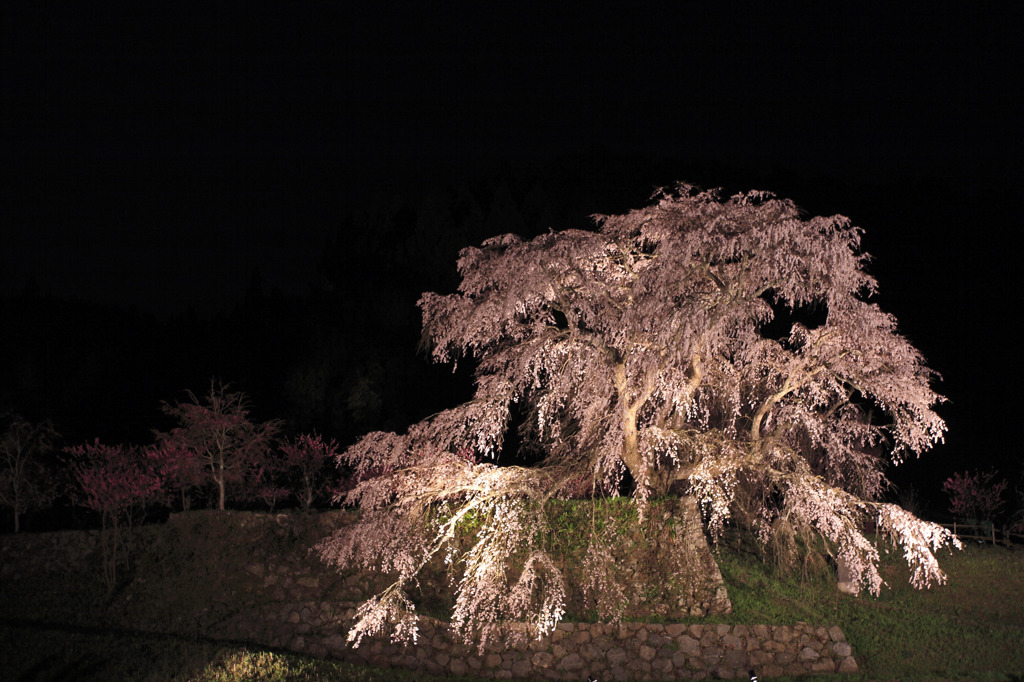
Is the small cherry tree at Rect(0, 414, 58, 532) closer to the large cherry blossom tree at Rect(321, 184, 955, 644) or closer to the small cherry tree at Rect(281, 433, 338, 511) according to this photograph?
the small cherry tree at Rect(281, 433, 338, 511)

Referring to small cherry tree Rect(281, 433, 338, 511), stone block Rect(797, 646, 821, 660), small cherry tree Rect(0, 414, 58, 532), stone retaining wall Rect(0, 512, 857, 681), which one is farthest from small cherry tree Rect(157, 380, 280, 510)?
stone block Rect(797, 646, 821, 660)

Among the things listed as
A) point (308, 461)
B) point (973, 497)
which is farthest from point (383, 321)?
point (973, 497)

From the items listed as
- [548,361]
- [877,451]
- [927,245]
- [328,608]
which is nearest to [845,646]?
[548,361]

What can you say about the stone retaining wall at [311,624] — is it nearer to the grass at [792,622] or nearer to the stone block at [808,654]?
the stone block at [808,654]

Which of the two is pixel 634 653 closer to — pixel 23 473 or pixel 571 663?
pixel 571 663

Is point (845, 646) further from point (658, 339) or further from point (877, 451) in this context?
point (877, 451)

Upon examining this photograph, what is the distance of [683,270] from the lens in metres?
9.74

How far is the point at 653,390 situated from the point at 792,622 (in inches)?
146

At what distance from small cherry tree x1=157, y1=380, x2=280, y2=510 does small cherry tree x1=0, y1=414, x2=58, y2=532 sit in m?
3.13

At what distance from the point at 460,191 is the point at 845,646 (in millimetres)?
16533

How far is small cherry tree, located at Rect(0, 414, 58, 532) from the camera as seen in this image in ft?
48.3

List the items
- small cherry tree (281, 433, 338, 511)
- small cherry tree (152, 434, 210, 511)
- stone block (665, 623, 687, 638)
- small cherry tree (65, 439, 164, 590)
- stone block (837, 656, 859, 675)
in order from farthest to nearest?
small cherry tree (281, 433, 338, 511)
small cherry tree (152, 434, 210, 511)
small cherry tree (65, 439, 164, 590)
stone block (665, 623, 687, 638)
stone block (837, 656, 859, 675)

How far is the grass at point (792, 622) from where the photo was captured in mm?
9812

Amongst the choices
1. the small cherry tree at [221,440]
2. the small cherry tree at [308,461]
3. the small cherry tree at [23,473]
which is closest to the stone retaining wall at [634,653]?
the small cherry tree at [308,461]
